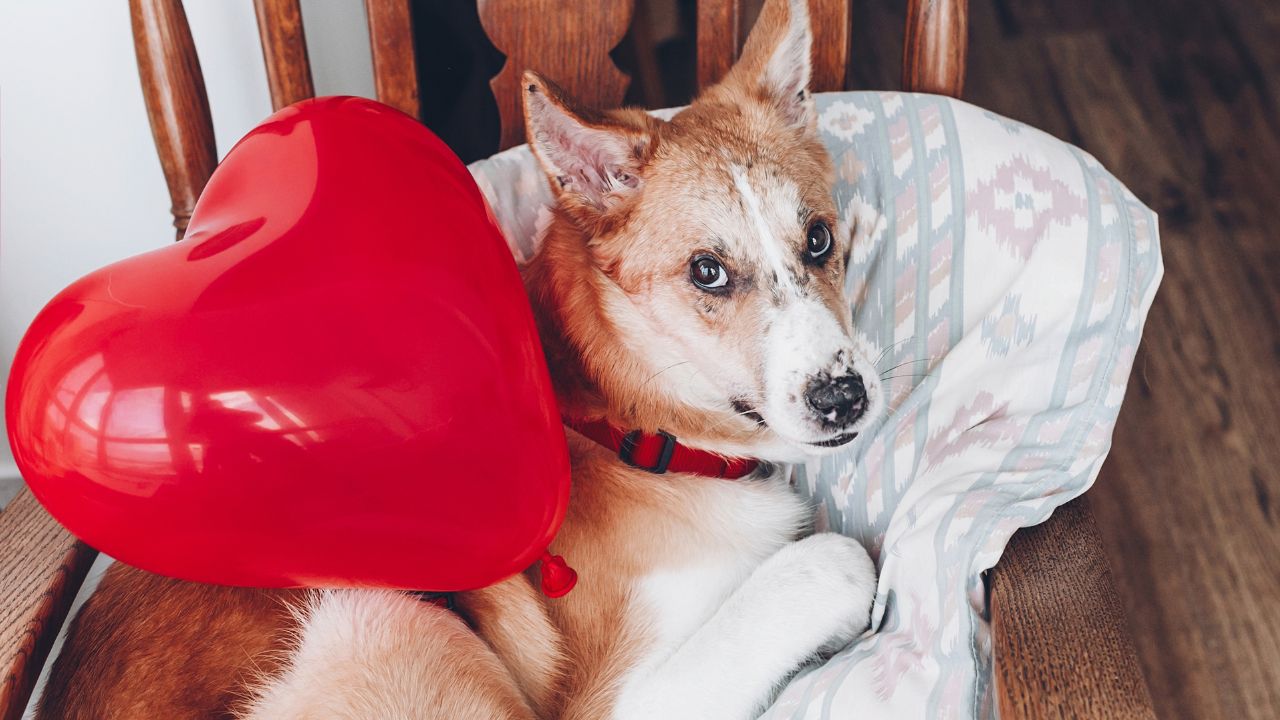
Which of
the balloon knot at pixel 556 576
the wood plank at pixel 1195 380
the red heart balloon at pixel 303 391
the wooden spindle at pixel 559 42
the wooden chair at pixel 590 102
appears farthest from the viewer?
the wood plank at pixel 1195 380

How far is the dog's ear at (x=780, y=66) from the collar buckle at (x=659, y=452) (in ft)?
1.54

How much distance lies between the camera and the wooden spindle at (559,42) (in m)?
1.37

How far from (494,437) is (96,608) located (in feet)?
1.89

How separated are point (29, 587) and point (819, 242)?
0.99 meters

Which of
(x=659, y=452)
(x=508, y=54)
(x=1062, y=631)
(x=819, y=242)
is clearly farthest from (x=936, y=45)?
(x=1062, y=631)

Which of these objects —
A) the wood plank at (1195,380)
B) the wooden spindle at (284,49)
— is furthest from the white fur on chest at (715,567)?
the wood plank at (1195,380)

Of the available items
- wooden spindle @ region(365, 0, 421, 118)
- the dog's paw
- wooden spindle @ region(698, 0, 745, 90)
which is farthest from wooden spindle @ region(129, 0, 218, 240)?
the dog's paw

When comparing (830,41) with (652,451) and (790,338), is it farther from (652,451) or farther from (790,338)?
(652,451)

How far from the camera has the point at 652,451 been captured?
1.26m

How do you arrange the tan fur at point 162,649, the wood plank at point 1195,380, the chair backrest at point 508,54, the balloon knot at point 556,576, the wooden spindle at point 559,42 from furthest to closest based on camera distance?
1. the wood plank at point 1195,380
2. the wooden spindle at point 559,42
3. the chair backrest at point 508,54
4. the balloon knot at point 556,576
5. the tan fur at point 162,649

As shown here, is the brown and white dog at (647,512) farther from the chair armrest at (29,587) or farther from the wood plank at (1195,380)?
the wood plank at (1195,380)

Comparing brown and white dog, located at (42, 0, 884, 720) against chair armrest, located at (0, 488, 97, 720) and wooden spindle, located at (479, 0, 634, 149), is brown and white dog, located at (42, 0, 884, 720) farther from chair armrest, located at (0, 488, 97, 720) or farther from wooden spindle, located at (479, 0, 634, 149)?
wooden spindle, located at (479, 0, 634, 149)

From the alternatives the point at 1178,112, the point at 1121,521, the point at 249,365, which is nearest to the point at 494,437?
the point at 249,365

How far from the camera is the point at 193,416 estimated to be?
0.77m
